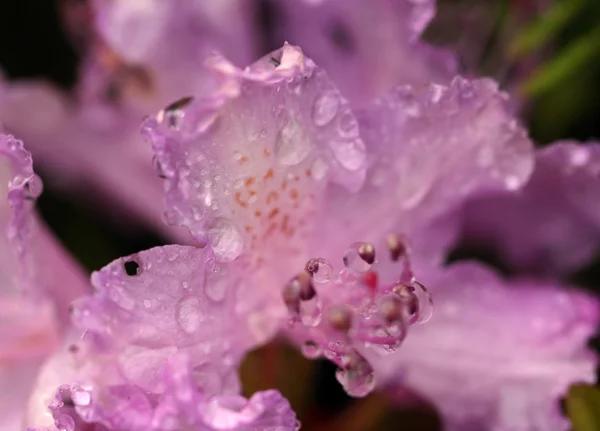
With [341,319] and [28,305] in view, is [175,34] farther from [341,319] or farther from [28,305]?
[341,319]

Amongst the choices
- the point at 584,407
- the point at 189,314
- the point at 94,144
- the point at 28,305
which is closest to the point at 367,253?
the point at 189,314

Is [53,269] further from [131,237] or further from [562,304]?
[562,304]

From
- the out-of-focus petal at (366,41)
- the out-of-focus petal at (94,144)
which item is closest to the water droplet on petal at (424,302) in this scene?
the out-of-focus petal at (366,41)

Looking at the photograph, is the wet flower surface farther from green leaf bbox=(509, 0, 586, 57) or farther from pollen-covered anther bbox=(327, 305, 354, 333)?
green leaf bbox=(509, 0, 586, 57)

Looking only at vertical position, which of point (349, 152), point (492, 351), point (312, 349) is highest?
point (349, 152)

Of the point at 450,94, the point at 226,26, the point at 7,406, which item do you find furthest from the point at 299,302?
the point at 226,26
